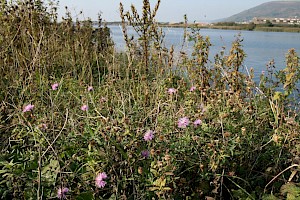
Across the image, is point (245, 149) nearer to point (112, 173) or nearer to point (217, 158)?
point (217, 158)

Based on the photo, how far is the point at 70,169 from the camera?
5.09 feet

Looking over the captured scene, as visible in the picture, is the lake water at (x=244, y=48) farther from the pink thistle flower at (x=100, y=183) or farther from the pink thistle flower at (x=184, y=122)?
the pink thistle flower at (x=100, y=183)

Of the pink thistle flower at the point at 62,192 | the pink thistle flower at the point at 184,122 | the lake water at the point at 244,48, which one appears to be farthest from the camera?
the lake water at the point at 244,48

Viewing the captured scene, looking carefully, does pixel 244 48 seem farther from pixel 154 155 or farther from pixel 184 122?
pixel 154 155

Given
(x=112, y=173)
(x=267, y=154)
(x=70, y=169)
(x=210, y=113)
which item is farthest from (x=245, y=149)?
(x=70, y=169)

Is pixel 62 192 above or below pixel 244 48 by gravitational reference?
above

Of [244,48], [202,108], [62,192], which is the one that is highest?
[202,108]

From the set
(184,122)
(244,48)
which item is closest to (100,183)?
(184,122)

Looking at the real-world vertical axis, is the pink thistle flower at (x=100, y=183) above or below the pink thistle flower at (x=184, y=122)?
below

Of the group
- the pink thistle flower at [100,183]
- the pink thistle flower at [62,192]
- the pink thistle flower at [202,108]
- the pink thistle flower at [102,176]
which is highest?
the pink thistle flower at [202,108]

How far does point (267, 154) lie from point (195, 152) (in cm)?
47

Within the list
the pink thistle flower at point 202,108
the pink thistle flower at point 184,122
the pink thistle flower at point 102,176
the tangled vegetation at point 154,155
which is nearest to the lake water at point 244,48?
the pink thistle flower at point 202,108

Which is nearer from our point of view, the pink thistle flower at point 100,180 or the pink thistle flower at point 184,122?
the pink thistle flower at point 100,180

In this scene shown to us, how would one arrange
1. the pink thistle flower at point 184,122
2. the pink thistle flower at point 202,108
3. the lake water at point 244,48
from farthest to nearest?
the lake water at point 244,48 → the pink thistle flower at point 202,108 → the pink thistle flower at point 184,122
